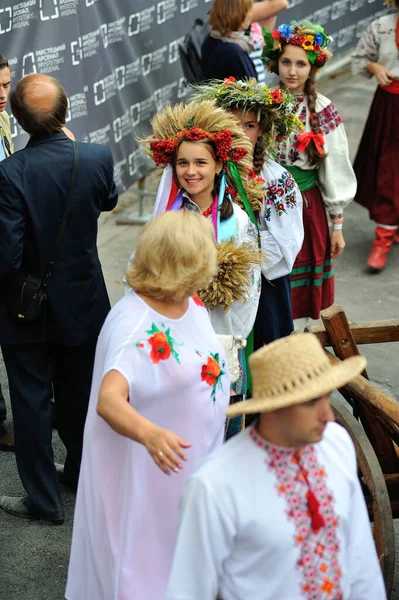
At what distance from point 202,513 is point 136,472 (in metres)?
0.79

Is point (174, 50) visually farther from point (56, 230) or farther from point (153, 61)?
point (56, 230)

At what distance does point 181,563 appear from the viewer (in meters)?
2.23

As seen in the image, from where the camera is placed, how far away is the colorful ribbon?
4887 millimetres

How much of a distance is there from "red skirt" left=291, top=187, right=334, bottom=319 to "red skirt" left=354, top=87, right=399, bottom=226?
1.40 meters

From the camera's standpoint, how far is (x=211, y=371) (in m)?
3.03

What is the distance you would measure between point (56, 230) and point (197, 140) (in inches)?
28.0

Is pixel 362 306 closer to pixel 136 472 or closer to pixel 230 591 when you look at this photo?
pixel 136 472

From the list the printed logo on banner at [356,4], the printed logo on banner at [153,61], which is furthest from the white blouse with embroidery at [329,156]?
the printed logo on banner at [356,4]

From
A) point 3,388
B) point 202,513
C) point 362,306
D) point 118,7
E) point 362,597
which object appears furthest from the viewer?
point 118,7

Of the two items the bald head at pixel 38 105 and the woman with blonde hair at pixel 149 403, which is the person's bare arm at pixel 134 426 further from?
the bald head at pixel 38 105

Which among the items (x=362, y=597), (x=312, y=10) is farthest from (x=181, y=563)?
(x=312, y=10)

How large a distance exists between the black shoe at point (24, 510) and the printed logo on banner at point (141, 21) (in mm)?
3914

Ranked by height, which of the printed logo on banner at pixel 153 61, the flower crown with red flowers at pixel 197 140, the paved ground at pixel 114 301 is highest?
the flower crown with red flowers at pixel 197 140

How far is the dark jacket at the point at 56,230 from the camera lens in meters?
3.54
